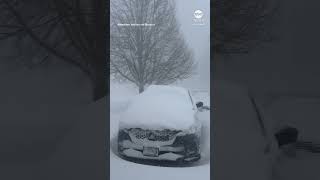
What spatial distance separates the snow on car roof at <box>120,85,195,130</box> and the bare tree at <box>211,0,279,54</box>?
1.78 ft

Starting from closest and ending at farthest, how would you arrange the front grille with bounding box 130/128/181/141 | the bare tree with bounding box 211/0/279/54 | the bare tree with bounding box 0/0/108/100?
1. the front grille with bounding box 130/128/181/141
2. the bare tree with bounding box 211/0/279/54
3. the bare tree with bounding box 0/0/108/100

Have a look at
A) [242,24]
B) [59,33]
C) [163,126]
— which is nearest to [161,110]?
[163,126]

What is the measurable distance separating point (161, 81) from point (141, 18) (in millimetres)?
573

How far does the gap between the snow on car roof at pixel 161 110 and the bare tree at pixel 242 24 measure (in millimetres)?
544

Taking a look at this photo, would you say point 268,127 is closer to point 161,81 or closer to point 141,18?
point 161,81

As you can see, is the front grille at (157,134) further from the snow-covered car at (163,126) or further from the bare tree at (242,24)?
the bare tree at (242,24)

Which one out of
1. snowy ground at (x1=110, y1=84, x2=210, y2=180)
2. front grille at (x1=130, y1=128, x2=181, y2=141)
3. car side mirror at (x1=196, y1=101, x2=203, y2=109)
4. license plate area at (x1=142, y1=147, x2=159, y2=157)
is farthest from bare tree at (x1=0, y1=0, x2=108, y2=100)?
car side mirror at (x1=196, y1=101, x2=203, y2=109)

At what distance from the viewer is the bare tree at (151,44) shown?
11.1 feet

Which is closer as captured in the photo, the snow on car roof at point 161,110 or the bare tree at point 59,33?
the snow on car roof at point 161,110

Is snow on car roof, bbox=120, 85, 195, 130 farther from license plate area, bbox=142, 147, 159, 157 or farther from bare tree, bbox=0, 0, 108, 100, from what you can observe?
bare tree, bbox=0, 0, 108, 100

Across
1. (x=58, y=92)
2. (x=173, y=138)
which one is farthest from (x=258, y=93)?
(x=58, y=92)

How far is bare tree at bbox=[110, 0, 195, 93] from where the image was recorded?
3385mm

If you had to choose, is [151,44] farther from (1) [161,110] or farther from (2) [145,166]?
(2) [145,166]

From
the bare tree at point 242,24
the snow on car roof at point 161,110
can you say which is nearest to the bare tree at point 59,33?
the snow on car roof at point 161,110
